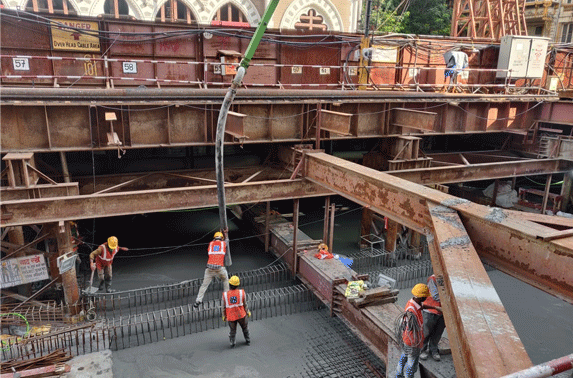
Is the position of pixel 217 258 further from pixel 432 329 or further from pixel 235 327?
pixel 432 329

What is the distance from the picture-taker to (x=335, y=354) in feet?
29.6

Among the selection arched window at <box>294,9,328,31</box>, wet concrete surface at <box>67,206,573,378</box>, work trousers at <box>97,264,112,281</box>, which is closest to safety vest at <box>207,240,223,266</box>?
wet concrete surface at <box>67,206,573,378</box>

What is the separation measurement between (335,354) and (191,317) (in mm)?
3677

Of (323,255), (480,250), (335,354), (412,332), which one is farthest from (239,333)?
(480,250)

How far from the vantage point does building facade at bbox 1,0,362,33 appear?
24.2 m

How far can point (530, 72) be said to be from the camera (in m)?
18.3

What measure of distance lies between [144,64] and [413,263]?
12139mm

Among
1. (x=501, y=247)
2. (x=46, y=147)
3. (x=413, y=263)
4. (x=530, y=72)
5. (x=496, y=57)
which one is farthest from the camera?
(x=496, y=57)

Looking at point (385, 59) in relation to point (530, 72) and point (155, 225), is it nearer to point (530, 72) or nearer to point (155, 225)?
point (530, 72)

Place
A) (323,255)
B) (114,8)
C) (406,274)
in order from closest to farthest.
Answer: (323,255) → (406,274) → (114,8)

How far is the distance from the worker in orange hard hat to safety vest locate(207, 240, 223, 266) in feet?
15.5

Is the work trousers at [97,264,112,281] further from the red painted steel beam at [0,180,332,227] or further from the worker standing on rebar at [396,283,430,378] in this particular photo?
the worker standing on rebar at [396,283,430,378]


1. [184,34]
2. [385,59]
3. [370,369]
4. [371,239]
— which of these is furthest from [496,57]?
[370,369]

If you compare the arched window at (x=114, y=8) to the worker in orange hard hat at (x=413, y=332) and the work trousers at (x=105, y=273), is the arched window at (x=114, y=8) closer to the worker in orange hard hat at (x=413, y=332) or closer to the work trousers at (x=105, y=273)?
the work trousers at (x=105, y=273)
